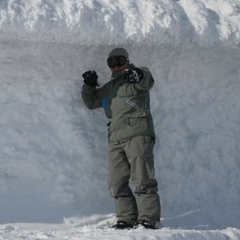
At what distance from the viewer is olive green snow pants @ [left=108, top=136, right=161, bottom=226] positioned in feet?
13.0

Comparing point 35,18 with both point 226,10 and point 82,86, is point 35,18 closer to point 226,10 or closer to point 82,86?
point 82,86

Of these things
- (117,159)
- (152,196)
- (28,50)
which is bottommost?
(152,196)

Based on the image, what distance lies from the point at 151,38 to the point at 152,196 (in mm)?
1387

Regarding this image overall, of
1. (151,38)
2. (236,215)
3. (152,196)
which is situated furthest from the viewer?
(236,215)

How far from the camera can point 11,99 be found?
4504mm

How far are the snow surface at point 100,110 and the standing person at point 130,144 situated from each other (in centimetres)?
27

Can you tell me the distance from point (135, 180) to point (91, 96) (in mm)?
873

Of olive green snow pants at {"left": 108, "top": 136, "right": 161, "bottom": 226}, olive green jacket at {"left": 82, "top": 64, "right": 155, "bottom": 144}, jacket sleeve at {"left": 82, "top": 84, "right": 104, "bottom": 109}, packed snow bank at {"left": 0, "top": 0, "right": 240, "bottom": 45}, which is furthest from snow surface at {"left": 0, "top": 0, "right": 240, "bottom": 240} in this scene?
olive green jacket at {"left": 82, "top": 64, "right": 155, "bottom": 144}

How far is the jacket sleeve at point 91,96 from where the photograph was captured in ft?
14.8

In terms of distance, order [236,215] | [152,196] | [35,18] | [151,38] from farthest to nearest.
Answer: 1. [236,215]
2. [151,38]
3. [35,18]
4. [152,196]

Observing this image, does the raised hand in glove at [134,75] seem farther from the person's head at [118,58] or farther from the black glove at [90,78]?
the black glove at [90,78]

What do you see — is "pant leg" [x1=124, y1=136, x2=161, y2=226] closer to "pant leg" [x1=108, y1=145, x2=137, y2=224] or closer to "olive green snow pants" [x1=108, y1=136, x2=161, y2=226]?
"olive green snow pants" [x1=108, y1=136, x2=161, y2=226]

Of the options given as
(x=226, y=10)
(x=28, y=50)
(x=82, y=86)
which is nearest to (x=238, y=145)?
(x=226, y=10)

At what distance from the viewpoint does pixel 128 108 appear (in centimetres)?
421
